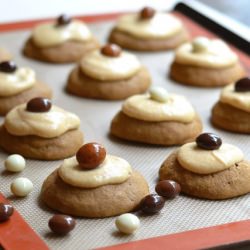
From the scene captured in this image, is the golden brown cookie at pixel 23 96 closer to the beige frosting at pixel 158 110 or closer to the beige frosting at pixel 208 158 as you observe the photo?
the beige frosting at pixel 158 110

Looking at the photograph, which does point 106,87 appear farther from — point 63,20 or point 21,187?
point 21,187

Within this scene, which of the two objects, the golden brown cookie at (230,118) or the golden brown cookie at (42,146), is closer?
the golden brown cookie at (42,146)

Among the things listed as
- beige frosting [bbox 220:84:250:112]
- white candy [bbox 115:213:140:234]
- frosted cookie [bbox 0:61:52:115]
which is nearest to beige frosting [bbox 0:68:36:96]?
frosted cookie [bbox 0:61:52:115]

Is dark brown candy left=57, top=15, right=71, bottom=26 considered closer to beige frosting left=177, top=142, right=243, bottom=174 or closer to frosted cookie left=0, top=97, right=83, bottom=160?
frosted cookie left=0, top=97, right=83, bottom=160

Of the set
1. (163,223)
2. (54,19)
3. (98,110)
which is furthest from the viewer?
(54,19)

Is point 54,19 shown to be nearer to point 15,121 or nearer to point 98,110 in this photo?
point 98,110

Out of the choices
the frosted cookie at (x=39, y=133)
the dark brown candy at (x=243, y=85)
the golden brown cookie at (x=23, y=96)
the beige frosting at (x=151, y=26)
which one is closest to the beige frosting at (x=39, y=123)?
the frosted cookie at (x=39, y=133)

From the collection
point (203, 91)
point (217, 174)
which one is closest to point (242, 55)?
point (203, 91)
